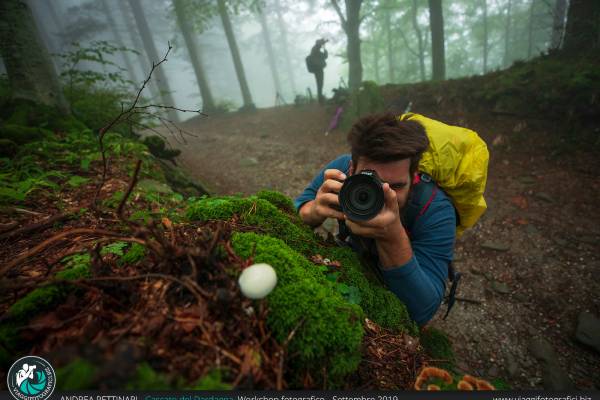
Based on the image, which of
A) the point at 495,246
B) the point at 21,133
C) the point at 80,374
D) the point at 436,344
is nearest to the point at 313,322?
the point at 80,374

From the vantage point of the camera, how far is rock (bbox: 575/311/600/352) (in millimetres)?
3497

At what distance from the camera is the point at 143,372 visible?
2.34 feet

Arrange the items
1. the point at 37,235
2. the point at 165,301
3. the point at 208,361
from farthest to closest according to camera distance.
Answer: the point at 37,235
the point at 165,301
the point at 208,361

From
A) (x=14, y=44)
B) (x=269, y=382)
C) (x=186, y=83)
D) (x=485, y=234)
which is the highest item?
(x=186, y=83)

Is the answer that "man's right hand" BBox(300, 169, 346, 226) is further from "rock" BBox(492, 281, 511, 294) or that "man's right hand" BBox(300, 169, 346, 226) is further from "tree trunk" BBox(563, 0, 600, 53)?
"tree trunk" BBox(563, 0, 600, 53)

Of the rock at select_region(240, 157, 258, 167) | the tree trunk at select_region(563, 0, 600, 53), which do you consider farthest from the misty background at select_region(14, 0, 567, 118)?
the rock at select_region(240, 157, 258, 167)

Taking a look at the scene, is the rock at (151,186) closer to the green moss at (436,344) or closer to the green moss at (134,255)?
the green moss at (134,255)

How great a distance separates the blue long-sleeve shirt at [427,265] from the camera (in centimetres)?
215

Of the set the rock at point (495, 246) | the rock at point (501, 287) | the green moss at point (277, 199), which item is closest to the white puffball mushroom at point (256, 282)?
the green moss at point (277, 199)

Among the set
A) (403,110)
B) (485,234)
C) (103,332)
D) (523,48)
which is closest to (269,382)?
(103,332)

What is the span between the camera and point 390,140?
7.90 feet

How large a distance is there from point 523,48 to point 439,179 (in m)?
38.8

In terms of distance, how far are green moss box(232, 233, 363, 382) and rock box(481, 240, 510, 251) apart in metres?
5.15

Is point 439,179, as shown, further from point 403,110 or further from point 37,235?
point 403,110
